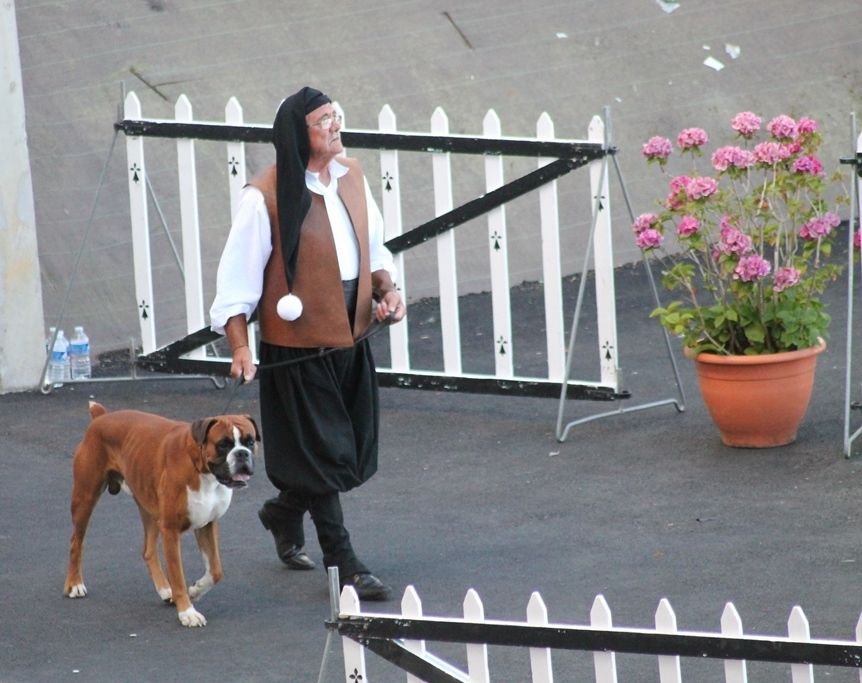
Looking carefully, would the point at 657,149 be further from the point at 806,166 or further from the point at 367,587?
the point at 367,587

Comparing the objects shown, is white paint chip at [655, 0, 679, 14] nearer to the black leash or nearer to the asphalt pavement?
the asphalt pavement

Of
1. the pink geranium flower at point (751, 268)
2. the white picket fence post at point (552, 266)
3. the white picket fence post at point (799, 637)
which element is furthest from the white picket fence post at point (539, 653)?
the white picket fence post at point (552, 266)

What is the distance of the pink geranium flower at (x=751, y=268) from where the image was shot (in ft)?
24.8

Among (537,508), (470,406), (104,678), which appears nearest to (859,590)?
(537,508)

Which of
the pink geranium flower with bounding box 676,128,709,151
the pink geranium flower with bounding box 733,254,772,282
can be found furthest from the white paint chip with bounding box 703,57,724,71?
the pink geranium flower with bounding box 733,254,772,282

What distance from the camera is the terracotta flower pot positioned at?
7.72 m

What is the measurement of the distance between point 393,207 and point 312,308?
2890mm

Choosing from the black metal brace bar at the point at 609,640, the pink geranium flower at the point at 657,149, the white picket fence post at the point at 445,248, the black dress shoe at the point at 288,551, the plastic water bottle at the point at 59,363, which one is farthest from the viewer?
the plastic water bottle at the point at 59,363

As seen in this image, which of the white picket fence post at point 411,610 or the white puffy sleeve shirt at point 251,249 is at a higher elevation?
the white puffy sleeve shirt at point 251,249

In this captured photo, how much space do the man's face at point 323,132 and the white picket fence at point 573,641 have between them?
221cm

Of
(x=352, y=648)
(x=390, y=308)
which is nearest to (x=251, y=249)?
(x=390, y=308)

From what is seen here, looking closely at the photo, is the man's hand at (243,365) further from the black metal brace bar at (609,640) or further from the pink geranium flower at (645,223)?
the pink geranium flower at (645,223)

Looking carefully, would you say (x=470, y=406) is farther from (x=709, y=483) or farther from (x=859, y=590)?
(x=859, y=590)

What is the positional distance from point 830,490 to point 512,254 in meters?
4.72
